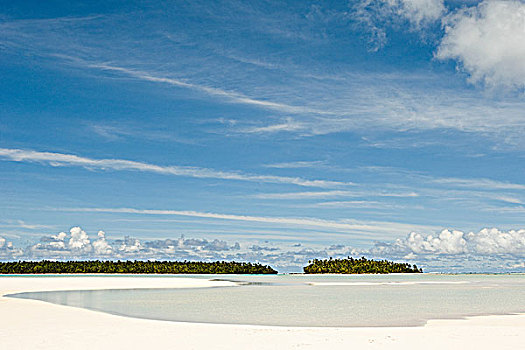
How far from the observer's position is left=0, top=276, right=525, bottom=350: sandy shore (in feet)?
64.7

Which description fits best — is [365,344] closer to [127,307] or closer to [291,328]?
[291,328]

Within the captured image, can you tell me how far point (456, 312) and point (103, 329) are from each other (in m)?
20.7

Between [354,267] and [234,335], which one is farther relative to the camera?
[354,267]

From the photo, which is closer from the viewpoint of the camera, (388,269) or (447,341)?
(447,341)

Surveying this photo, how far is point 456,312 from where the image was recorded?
34469 millimetres

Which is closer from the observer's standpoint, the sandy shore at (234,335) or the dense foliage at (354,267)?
the sandy shore at (234,335)

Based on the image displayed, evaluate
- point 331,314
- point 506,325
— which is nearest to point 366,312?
point 331,314

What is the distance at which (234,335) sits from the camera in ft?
74.2

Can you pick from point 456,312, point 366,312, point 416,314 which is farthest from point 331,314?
point 456,312

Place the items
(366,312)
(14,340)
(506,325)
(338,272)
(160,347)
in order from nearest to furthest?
(160,347), (14,340), (506,325), (366,312), (338,272)

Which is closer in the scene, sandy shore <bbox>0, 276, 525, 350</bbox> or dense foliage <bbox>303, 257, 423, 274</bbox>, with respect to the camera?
sandy shore <bbox>0, 276, 525, 350</bbox>

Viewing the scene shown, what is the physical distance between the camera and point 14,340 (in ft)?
67.8

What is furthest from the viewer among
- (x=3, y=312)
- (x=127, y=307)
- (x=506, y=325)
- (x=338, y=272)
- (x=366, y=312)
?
(x=338, y=272)

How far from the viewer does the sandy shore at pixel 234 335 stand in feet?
64.7
